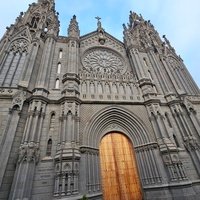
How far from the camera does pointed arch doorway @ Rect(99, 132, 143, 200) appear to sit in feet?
29.1

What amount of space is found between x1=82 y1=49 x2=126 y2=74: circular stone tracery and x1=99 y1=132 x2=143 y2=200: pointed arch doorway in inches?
262

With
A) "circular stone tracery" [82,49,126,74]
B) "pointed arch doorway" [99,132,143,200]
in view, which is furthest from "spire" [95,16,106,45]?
"pointed arch doorway" [99,132,143,200]

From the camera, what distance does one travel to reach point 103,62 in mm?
15383

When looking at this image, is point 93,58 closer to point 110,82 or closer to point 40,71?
point 110,82

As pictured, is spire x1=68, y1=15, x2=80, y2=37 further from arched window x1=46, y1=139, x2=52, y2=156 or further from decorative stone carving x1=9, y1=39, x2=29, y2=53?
arched window x1=46, y1=139, x2=52, y2=156

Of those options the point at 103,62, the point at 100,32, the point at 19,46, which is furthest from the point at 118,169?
the point at 100,32

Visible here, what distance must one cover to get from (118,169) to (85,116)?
13.4 ft

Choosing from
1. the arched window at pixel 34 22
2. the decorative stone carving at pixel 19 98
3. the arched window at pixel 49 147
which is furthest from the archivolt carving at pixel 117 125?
the arched window at pixel 34 22

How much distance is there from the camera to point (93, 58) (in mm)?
15422

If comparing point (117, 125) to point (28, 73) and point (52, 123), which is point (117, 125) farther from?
point (28, 73)

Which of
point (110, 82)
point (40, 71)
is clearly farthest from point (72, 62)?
point (110, 82)

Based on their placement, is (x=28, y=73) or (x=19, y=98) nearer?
(x=19, y=98)

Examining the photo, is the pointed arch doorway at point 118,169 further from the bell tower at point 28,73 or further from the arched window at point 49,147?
the bell tower at point 28,73

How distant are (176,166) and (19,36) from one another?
16611 mm
